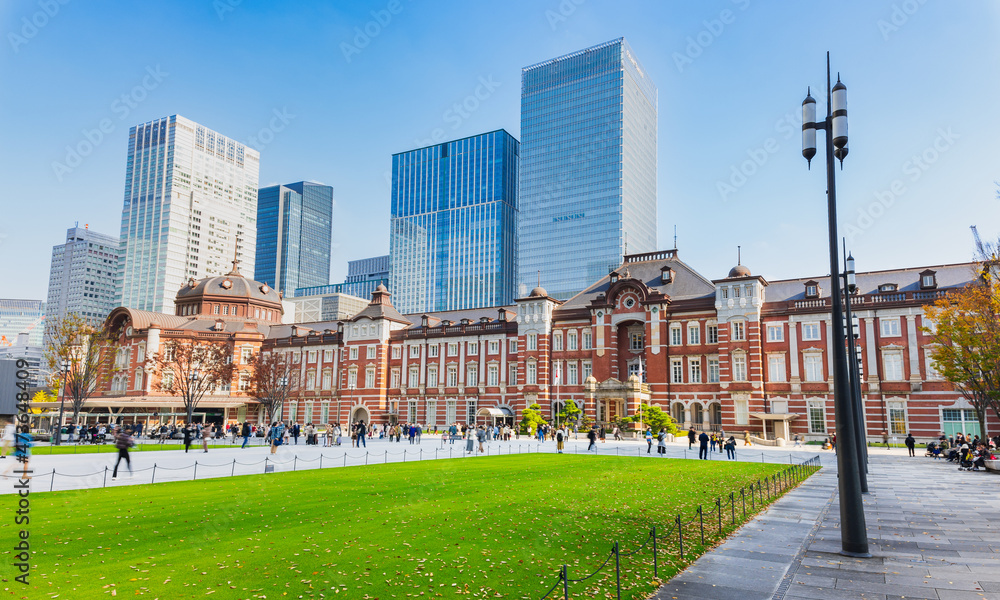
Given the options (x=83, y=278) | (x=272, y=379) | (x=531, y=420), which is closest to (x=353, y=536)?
(x=531, y=420)

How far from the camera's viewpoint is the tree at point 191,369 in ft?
195

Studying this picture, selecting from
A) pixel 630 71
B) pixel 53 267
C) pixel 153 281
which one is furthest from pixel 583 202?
pixel 53 267

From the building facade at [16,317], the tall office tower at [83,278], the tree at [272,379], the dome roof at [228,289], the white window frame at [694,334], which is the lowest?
the tree at [272,379]

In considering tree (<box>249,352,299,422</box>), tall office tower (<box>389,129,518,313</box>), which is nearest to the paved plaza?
tree (<box>249,352,299,422</box>)

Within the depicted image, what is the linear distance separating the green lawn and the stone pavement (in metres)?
0.83

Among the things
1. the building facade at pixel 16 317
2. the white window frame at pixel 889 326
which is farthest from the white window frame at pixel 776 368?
the building facade at pixel 16 317

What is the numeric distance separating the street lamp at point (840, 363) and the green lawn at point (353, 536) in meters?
2.89

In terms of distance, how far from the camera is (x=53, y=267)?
613ft

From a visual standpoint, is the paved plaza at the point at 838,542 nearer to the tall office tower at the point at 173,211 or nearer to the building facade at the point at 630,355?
the building facade at the point at 630,355

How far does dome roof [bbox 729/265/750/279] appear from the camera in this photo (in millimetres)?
57138

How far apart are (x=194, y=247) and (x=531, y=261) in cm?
8917

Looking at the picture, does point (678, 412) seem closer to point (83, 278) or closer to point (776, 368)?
point (776, 368)

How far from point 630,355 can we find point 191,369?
45035mm

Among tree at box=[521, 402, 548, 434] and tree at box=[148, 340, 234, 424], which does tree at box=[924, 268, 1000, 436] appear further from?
tree at box=[148, 340, 234, 424]
